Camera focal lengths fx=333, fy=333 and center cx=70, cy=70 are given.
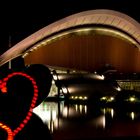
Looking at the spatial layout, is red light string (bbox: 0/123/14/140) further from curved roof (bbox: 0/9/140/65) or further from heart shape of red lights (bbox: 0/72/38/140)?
curved roof (bbox: 0/9/140/65)

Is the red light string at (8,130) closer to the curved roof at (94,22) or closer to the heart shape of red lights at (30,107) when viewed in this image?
the heart shape of red lights at (30,107)

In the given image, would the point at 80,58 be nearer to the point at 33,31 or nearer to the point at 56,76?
the point at 56,76

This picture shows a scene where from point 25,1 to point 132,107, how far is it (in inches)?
205

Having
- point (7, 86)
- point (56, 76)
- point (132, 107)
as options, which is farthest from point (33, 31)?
point (56, 76)

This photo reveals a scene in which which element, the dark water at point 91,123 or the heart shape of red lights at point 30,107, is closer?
the heart shape of red lights at point 30,107

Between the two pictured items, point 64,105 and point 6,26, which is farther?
point 64,105

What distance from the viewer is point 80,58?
629 inches

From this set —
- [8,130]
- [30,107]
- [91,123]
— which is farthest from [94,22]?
[8,130]

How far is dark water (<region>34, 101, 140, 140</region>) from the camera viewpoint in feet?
21.7

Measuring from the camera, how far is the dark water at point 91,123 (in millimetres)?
6625

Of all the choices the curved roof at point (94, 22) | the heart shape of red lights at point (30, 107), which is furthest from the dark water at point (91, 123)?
the curved roof at point (94, 22)

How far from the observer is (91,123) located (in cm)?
809

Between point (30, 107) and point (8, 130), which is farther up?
point (30, 107)

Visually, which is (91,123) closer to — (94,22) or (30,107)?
(94,22)
